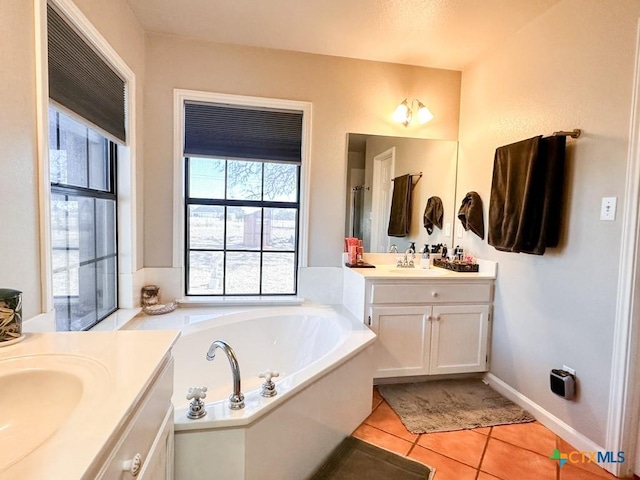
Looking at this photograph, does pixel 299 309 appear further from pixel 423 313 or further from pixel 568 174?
pixel 568 174

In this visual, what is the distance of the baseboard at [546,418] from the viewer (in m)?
1.75

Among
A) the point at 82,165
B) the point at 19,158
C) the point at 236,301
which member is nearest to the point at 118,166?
the point at 82,165

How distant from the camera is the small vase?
3.26 feet

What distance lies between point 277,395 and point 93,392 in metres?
0.73

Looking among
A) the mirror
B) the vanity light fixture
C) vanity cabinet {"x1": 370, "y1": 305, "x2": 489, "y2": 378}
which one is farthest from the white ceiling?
vanity cabinet {"x1": 370, "y1": 305, "x2": 489, "y2": 378}

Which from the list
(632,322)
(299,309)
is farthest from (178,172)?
(632,322)

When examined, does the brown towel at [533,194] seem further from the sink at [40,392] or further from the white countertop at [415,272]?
the sink at [40,392]

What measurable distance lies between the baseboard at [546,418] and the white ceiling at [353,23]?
7.72 ft

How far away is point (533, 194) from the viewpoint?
1.93m

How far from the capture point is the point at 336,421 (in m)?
1.74

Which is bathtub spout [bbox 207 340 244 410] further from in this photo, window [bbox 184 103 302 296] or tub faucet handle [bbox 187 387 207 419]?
window [bbox 184 103 302 296]

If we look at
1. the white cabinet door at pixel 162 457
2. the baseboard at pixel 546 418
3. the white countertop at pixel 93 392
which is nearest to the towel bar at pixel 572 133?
the baseboard at pixel 546 418

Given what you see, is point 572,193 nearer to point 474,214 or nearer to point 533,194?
point 533,194

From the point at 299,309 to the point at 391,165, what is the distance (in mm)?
1362
